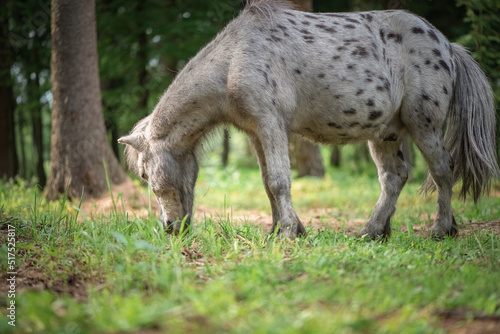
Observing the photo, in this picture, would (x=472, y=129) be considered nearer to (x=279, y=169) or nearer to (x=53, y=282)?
(x=279, y=169)

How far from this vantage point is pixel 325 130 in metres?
5.16

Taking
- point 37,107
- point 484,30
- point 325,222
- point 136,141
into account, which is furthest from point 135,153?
point 37,107

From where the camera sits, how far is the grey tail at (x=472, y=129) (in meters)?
5.41

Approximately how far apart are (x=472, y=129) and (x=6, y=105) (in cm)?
1185

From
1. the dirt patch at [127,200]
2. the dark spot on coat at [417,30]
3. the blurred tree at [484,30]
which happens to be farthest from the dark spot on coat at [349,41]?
the blurred tree at [484,30]

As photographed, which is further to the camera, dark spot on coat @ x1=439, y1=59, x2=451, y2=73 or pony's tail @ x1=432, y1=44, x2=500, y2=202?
pony's tail @ x1=432, y1=44, x2=500, y2=202

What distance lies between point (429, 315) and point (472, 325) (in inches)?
9.0

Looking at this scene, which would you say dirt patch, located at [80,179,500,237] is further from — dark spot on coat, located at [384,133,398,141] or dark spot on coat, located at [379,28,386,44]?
dark spot on coat, located at [379,28,386,44]

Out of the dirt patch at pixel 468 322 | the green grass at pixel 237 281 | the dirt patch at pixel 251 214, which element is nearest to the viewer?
the green grass at pixel 237 281

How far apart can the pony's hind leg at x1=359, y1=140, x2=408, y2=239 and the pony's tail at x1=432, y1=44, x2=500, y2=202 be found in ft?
2.13

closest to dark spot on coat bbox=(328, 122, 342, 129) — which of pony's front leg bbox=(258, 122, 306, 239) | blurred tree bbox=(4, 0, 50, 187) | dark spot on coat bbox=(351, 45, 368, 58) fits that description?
pony's front leg bbox=(258, 122, 306, 239)

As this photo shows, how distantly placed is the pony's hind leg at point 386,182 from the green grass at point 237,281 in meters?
0.39

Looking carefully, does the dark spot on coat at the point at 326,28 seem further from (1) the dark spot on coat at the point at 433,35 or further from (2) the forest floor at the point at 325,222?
(2) the forest floor at the point at 325,222

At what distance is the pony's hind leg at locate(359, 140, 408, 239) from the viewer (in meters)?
5.36
